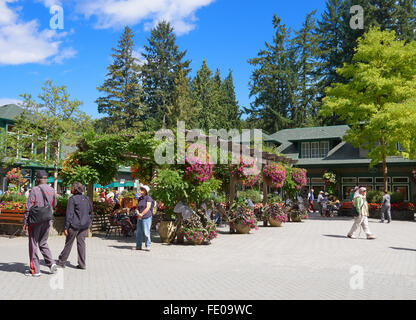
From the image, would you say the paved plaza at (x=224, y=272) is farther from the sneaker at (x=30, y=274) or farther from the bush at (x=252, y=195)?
the bush at (x=252, y=195)

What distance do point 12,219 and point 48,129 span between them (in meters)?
10.2

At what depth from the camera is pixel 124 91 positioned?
5366cm

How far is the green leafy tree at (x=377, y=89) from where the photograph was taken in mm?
22250

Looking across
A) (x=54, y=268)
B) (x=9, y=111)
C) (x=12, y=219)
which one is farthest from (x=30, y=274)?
(x=9, y=111)

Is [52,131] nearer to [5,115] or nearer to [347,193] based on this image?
[5,115]

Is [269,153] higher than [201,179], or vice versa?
[269,153]

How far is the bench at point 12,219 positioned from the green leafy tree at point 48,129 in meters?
7.74

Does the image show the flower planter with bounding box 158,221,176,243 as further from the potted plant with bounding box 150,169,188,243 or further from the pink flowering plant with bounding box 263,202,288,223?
the pink flowering plant with bounding box 263,202,288,223

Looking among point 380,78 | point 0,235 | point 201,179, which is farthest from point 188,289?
point 380,78

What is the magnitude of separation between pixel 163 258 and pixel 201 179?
9.18ft

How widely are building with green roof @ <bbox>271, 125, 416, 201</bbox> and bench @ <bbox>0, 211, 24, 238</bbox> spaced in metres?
24.5

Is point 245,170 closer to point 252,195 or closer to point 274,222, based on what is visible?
point 274,222

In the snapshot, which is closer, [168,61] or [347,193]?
[347,193]

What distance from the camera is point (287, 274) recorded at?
7.25 metres
